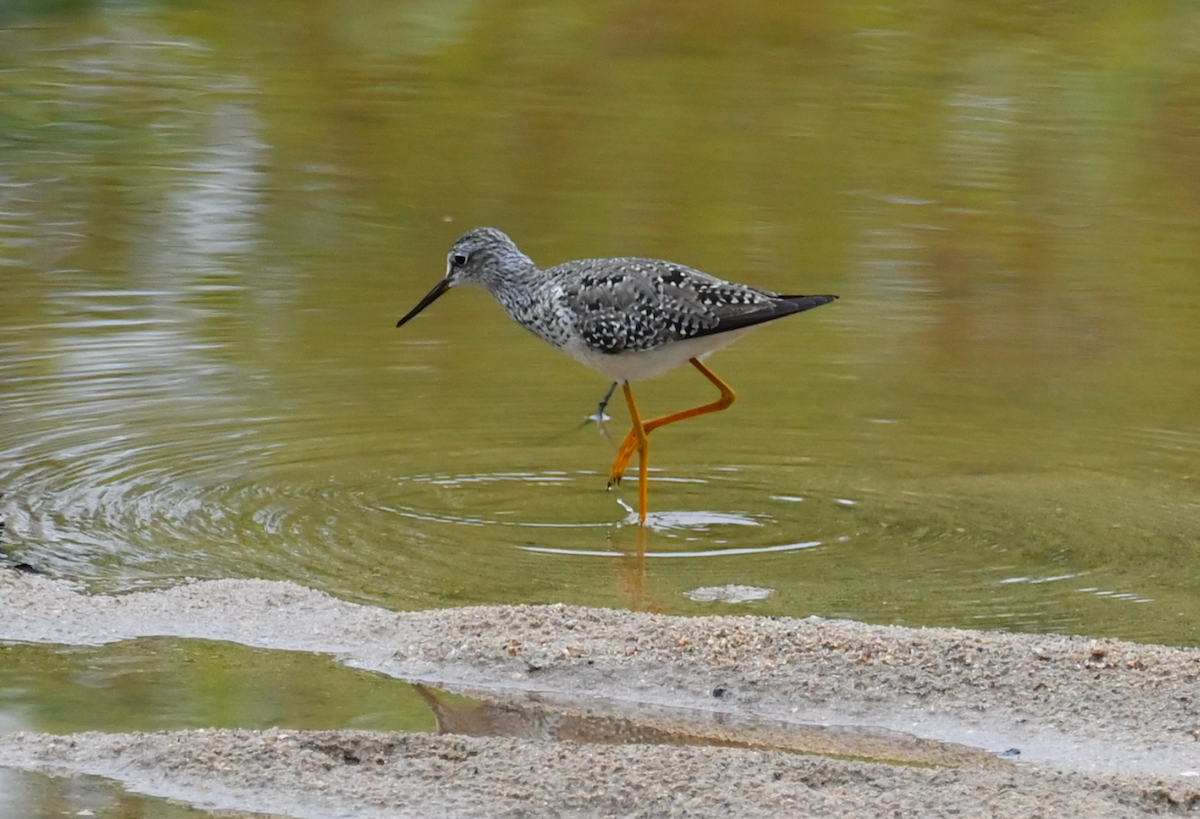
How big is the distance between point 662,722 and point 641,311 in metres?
2.80

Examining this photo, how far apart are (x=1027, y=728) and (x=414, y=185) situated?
8271 millimetres

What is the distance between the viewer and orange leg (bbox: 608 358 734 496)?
24.4ft

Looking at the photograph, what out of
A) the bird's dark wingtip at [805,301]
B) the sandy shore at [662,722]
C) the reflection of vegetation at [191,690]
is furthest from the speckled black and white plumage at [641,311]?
the reflection of vegetation at [191,690]

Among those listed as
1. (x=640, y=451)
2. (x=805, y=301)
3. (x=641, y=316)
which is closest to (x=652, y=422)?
(x=640, y=451)

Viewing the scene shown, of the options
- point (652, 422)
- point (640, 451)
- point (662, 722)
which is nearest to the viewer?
point (662, 722)

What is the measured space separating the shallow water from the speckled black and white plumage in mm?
485

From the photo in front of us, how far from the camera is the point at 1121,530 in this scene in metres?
6.81

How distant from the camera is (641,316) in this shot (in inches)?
293

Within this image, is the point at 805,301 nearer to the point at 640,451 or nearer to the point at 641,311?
the point at 641,311

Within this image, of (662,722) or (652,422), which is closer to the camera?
(662,722)

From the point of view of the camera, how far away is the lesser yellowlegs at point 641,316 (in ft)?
24.3

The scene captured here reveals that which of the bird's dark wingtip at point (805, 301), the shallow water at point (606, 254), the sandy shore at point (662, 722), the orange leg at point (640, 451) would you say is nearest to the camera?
the sandy shore at point (662, 722)

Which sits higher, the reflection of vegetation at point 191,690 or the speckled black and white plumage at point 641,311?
the speckled black and white plumage at point 641,311

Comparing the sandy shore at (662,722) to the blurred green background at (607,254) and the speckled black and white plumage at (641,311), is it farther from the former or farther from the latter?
the speckled black and white plumage at (641,311)
